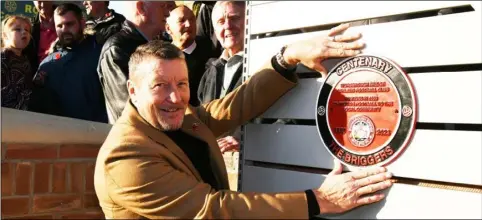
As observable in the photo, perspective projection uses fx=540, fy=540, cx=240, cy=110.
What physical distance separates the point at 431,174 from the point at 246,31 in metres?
1.49

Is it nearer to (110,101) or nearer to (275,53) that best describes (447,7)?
(275,53)

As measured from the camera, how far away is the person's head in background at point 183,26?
4.25 metres

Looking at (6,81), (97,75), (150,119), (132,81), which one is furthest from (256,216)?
(6,81)

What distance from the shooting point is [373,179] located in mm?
2529

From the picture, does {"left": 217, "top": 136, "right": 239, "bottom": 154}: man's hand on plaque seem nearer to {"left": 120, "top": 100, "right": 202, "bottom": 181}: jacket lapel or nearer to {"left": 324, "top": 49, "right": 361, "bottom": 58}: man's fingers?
{"left": 120, "top": 100, "right": 202, "bottom": 181}: jacket lapel

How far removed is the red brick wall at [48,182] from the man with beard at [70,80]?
568 mm

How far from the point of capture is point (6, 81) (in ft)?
14.1

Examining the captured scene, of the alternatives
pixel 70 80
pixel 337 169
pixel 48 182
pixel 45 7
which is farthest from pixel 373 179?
pixel 45 7

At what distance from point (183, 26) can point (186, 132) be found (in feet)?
5.20


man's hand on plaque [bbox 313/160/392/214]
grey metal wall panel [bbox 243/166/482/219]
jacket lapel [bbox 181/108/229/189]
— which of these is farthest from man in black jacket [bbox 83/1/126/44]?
man's hand on plaque [bbox 313/160/392/214]

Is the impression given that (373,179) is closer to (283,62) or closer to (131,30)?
(283,62)

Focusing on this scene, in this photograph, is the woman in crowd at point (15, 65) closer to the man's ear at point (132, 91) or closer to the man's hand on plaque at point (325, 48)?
the man's ear at point (132, 91)

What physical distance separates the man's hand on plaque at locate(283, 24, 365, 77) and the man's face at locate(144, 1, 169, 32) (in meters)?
1.63

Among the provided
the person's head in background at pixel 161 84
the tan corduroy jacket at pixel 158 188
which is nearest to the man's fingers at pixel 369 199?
the tan corduroy jacket at pixel 158 188
